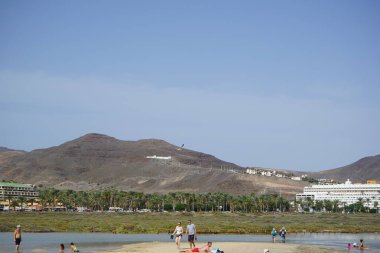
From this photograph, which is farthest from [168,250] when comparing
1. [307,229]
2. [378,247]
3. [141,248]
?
[307,229]

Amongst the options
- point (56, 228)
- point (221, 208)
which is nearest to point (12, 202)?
point (221, 208)

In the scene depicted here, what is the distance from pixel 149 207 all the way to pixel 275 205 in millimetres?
36331

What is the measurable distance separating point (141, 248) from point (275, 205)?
489 feet

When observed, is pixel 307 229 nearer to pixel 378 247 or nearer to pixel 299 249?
pixel 378 247

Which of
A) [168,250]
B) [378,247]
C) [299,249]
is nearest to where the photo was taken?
[168,250]

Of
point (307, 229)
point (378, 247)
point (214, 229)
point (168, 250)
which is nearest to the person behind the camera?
point (168, 250)

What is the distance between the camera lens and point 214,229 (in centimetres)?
7206

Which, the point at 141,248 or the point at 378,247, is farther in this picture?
the point at 378,247

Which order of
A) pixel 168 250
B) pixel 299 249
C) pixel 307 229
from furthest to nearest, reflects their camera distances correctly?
1. pixel 307 229
2. pixel 299 249
3. pixel 168 250

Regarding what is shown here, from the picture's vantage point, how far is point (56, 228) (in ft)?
236

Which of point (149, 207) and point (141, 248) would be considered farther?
point (149, 207)

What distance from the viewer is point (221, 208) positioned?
610 ft

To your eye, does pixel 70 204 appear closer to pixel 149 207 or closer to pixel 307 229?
pixel 149 207

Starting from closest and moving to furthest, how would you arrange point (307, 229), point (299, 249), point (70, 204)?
point (299, 249) → point (307, 229) → point (70, 204)
